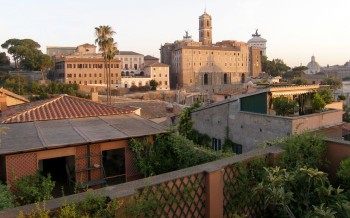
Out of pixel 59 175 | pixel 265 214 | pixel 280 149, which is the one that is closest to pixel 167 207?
pixel 265 214

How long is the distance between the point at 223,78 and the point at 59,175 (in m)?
96.0

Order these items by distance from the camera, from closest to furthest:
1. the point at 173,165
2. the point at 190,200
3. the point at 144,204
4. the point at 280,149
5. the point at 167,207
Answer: the point at 144,204 → the point at 167,207 → the point at 190,200 → the point at 280,149 → the point at 173,165

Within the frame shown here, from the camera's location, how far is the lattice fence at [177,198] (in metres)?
5.00

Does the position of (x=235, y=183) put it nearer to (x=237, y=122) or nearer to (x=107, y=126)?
(x=107, y=126)

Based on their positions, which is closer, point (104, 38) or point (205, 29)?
point (104, 38)

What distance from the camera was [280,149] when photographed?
6969mm

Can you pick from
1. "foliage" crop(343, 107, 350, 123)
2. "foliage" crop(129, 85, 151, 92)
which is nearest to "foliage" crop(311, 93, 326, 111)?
"foliage" crop(343, 107, 350, 123)

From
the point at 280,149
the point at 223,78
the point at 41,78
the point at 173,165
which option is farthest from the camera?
the point at 223,78

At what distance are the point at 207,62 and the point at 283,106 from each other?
3413 inches

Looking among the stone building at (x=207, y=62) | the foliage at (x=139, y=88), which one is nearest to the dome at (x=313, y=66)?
the stone building at (x=207, y=62)

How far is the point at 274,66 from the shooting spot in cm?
11669

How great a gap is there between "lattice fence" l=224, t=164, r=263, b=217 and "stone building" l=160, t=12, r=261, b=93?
87010mm

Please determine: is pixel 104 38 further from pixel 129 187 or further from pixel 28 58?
pixel 28 58

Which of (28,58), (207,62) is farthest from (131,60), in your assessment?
(28,58)
